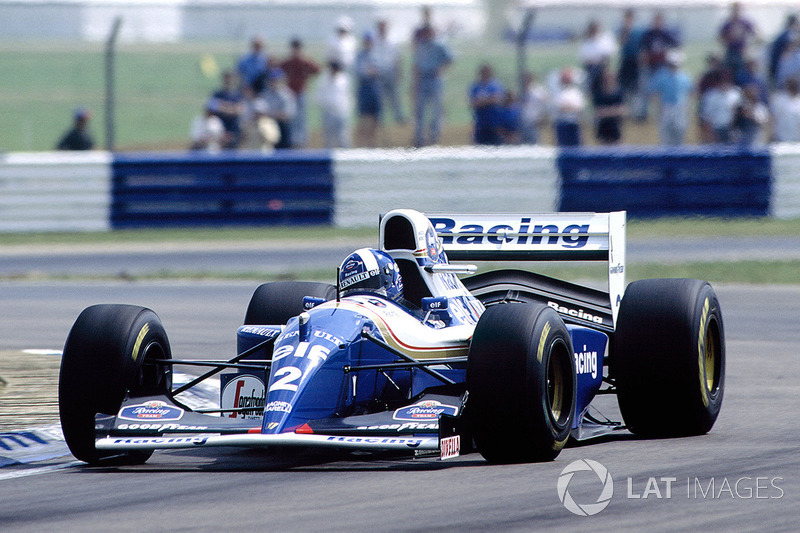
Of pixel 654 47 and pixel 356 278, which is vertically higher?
pixel 654 47

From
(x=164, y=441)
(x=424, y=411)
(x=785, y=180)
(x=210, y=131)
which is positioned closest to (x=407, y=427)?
(x=424, y=411)

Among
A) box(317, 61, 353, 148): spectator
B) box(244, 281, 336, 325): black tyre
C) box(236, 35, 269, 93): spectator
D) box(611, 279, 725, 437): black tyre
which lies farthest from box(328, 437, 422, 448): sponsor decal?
box(236, 35, 269, 93): spectator

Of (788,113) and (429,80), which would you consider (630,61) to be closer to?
(788,113)

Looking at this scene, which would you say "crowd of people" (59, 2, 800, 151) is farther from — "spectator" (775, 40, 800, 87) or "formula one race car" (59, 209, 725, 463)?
"formula one race car" (59, 209, 725, 463)

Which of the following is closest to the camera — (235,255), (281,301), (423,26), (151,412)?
(151,412)

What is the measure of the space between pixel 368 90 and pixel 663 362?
15.4 metres

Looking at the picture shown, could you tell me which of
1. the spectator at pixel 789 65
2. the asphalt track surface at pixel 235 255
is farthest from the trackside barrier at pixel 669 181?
the spectator at pixel 789 65

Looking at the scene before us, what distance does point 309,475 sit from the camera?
6.44 meters

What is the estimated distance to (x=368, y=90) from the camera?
2262cm

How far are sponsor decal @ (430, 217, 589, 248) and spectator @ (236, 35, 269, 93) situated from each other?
13113mm

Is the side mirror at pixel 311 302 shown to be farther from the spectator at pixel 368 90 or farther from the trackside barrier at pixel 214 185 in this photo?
the spectator at pixel 368 90

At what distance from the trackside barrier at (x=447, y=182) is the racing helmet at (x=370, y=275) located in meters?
12.8

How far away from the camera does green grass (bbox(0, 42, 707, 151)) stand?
22.8 m

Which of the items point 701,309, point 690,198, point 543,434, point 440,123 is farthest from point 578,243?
point 440,123
